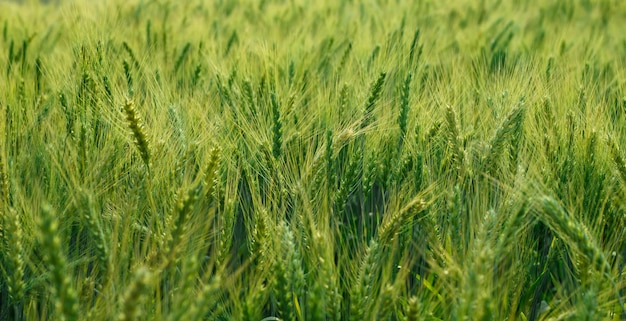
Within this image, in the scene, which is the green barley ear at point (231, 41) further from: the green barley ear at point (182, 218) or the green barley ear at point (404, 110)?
the green barley ear at point (182, 218)

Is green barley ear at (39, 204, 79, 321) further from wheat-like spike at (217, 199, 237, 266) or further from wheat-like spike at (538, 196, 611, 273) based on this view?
wheat-like spike at (538, 196, 611, 273)

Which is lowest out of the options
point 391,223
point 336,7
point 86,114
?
point 336,7

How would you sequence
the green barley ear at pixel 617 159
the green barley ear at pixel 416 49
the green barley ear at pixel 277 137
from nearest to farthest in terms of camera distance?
the green barley ear at pixel 617 159
the green barley ear at pixel 277 137
the green barley ear at pixel 416 49

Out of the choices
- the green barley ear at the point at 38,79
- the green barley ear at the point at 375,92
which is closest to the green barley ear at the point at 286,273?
the green barley ear at the point at 375,92

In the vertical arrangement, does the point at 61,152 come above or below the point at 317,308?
above

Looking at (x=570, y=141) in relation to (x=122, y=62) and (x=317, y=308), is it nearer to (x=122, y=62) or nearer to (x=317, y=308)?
(x=317, y=308)

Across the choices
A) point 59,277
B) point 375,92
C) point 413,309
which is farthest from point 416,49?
point 59,277

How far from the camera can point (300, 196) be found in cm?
145

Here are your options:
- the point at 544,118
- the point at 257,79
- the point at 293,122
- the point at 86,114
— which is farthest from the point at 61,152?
the point at 544,118

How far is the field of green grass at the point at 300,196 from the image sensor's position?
1.17 m

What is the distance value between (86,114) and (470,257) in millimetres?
999

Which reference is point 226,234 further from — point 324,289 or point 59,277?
point 59,277

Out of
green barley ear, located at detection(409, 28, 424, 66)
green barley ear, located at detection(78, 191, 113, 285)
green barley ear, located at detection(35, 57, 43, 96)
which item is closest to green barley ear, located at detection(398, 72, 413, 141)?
green barley ear, located at detection(409, 28, 424, 66)

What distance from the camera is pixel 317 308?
1091 millimetres
